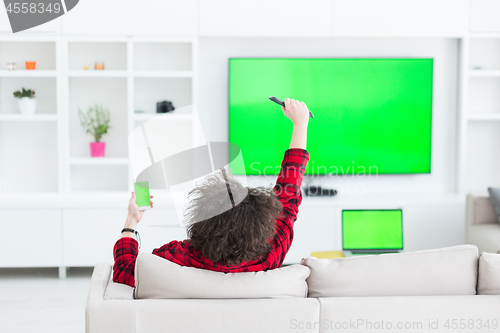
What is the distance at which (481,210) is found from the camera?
10.4ft

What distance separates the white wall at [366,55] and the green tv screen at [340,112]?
4.5 inches

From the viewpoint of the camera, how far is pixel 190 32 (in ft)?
11.3

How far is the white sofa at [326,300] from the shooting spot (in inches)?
47.7

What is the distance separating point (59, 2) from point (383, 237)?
2.76m

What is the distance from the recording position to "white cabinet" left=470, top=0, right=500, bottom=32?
357cm

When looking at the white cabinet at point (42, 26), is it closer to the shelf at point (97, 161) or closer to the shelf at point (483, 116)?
the shelf at point (97, 161)

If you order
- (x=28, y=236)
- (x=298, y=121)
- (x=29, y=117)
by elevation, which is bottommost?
(x=28, y=236)

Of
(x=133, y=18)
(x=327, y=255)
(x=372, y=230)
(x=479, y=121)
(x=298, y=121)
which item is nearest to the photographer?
(x=298, y=121)

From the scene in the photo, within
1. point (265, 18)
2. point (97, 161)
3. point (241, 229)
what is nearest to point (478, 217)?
point (265, 18)

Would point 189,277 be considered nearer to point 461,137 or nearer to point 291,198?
point 291,198

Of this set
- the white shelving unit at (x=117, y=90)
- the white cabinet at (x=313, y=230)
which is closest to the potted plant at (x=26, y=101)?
the white shelving unit at (x=117, y=90)

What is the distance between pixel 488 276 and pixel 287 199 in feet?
1.91

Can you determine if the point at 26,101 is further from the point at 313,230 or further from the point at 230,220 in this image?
the point at 230,220

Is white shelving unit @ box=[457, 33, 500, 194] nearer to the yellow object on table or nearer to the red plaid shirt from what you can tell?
the yellow object on table
